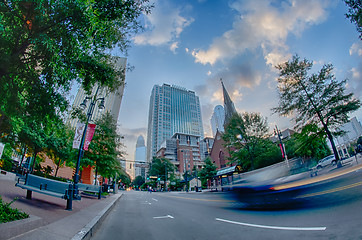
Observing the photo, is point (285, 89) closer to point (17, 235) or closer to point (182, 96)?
point (17, 235)

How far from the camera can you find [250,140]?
26.6 m

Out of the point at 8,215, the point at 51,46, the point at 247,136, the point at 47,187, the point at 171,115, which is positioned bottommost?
the point at 8,215

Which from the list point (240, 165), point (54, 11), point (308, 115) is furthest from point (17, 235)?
point (240, 165)

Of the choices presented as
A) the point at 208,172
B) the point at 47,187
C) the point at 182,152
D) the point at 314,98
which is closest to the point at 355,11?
the point at 314,98

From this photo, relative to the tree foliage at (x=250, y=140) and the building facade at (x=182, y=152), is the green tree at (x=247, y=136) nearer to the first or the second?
the tree foliage at (x=250, y=140)

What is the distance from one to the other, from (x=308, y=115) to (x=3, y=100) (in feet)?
77.2

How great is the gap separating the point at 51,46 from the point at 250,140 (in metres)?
27.5

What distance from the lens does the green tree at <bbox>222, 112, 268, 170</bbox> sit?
25.6 meters

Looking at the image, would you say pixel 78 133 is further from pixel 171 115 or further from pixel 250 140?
pixel 171 115

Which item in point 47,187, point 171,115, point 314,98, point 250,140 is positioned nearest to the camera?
point 47,187

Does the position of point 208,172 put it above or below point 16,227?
above

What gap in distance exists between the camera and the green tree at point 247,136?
1009 inches

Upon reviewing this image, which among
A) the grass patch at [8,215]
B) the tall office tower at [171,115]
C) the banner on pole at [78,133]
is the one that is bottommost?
the grass patch at [8,215]

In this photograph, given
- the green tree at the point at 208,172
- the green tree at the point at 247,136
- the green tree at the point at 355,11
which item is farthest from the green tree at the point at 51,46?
the green tree at the point at 208,172
